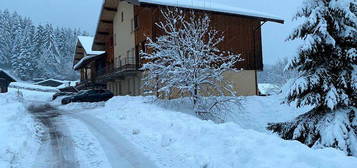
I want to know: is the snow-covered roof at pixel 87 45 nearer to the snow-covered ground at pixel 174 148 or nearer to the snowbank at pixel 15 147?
the snow-covered ground at pixel 174 148

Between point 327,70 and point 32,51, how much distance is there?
94631mm

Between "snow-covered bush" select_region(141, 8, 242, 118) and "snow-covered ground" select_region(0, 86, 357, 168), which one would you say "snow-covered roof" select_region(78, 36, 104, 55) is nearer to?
"snow-covered bush" select_region(141, 8, 242, 118)

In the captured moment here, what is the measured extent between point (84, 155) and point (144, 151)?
145cm

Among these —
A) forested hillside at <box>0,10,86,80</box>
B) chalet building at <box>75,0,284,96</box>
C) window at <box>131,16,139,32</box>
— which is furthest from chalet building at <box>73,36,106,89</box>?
forested hillside at <box>0,10,86,80</box>

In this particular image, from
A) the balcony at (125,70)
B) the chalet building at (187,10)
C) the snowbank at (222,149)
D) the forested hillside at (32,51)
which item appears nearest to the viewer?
the snowbank at (222,149)

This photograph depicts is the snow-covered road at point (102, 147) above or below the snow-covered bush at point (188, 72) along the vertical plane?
below

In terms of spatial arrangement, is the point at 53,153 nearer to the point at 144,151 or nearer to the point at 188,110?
the point at 144,151

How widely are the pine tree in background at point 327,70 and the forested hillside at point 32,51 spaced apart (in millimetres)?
90074

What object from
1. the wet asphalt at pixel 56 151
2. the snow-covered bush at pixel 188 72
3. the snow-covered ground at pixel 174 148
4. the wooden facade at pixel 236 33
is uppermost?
the wooden facade at pixel 236 33

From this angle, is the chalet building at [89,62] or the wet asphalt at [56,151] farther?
the chalet building at [89,62]

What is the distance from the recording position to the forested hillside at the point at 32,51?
91188 millimetres

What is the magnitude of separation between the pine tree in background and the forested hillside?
296 ft

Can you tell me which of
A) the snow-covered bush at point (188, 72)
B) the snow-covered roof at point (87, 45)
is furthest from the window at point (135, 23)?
the snow-covered roof at point (87, 45)

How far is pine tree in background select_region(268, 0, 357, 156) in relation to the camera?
10398 mm
